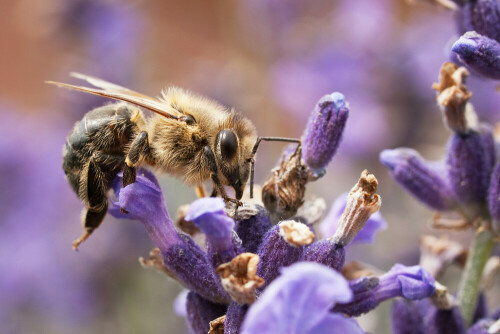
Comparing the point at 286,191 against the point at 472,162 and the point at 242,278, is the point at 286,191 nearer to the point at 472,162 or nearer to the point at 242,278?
the point at 242,278

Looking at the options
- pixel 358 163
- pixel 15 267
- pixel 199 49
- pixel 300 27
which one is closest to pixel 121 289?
pixel 15 267

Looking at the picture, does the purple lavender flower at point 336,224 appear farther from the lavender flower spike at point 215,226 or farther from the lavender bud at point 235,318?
the lavender bud at point 235,318

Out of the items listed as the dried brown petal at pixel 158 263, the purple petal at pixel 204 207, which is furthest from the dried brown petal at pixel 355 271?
the purple petal at pixel 204 207

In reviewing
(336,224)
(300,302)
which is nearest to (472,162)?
(336,224)

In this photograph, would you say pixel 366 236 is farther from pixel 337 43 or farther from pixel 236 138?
pixel 337 43

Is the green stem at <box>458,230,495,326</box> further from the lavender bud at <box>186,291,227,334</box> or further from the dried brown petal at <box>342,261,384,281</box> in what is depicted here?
the lavender bud at <box>186,291,227,334</box>

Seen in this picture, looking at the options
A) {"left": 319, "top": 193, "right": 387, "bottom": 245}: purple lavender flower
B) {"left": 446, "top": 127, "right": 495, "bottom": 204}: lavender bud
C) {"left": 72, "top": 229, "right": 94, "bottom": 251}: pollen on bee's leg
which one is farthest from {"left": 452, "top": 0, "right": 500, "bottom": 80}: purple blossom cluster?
{"left": 72, "top": 229, "right": 94, "bottom": 251}: pollen on bee's leg
